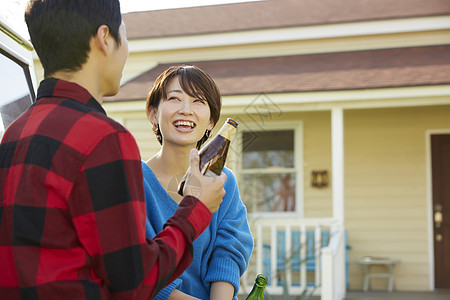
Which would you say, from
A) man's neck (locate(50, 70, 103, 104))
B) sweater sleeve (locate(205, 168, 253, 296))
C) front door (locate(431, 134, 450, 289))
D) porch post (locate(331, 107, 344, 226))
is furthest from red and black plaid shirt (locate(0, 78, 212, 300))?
front door (locate(431, 134, 450, 289))

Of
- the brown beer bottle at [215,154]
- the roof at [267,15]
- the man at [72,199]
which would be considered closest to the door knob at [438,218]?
the roof at [267,15]

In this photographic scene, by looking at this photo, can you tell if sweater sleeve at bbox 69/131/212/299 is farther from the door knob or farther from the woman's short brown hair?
the door knob

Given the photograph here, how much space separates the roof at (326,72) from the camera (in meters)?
8.70

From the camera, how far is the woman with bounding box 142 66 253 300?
77.8 inches

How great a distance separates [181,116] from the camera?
2.09 m

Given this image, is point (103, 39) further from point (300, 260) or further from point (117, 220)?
point (300, 260)

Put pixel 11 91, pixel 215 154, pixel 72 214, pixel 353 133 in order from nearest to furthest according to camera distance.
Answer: pixel 72 214
pixel 215 154
pixel 11 91
pixel 353 133

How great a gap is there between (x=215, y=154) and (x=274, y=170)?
8.46m

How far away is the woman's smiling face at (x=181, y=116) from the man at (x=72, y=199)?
729 millimetres

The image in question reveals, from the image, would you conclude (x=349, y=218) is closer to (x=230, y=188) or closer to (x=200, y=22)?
(x=200, y=22)

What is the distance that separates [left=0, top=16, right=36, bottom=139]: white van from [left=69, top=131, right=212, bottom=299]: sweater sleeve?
3.43 feet

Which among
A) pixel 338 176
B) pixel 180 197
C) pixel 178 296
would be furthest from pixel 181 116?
pixel 338 176

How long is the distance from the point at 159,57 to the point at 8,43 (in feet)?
30.9

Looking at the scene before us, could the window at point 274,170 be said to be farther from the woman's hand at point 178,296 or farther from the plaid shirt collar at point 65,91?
the plaid shirt collar at point 65,91
